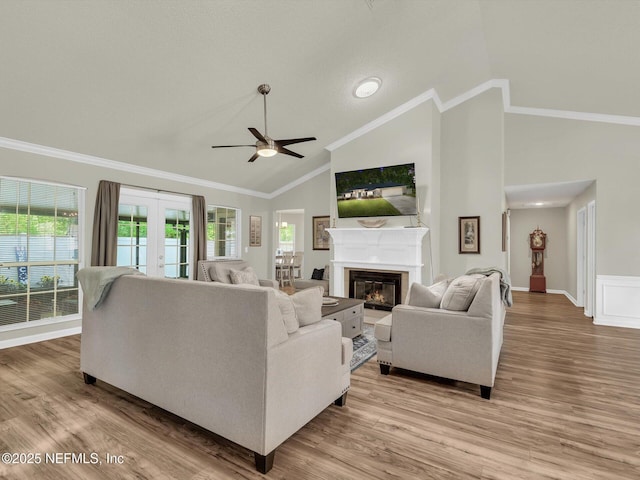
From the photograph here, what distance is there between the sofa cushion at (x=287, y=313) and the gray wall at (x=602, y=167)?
5.61 metres

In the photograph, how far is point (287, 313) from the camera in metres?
1.94

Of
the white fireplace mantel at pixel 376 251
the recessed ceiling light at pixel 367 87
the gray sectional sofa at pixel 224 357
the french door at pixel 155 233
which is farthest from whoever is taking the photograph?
the white fireplace mantel at pixel 376 251


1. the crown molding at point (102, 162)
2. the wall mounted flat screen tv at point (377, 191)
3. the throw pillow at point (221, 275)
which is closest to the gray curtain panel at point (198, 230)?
the crown molding at point (102, 162)

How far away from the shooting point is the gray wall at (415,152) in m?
5.39

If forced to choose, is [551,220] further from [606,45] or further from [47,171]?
[47,171]

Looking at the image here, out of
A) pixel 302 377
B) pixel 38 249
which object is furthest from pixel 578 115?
pixel 38 249

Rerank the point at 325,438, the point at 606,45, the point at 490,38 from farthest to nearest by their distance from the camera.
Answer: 1. the point at 490,38
2. the point at 606,45
3. the point at 325,438

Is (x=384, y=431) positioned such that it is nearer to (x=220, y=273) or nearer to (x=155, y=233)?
(x=220, y=273)

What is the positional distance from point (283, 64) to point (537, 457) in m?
4.35

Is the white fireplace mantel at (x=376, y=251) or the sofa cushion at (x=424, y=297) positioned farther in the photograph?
the white fireplace mantel at (x=376, y=251)

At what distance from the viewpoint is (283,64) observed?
3920mm

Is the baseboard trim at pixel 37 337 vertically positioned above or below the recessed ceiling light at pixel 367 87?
below

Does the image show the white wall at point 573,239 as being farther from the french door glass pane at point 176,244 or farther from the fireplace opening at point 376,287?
the french door glass pane at point 176,244

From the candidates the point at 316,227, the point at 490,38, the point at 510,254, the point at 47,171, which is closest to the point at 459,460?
the point at 490,38
